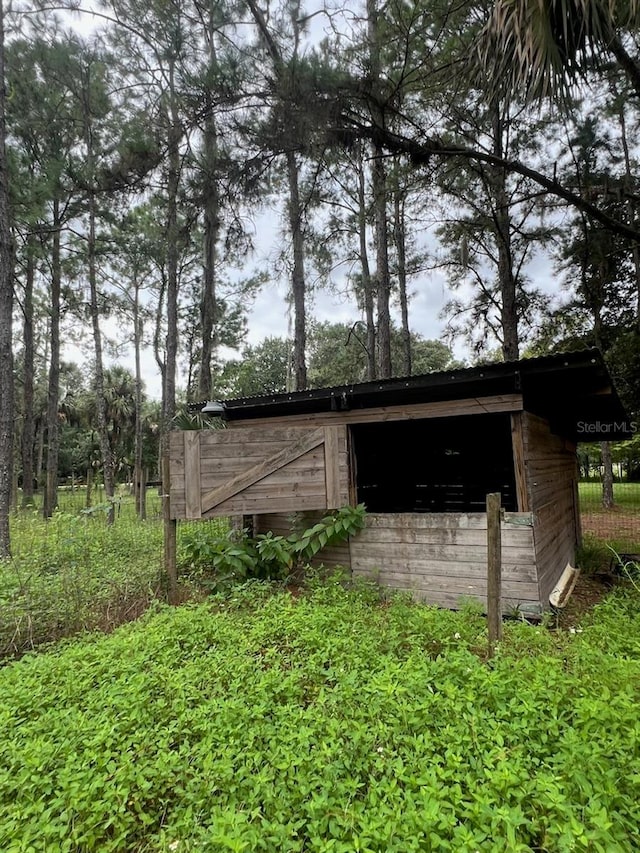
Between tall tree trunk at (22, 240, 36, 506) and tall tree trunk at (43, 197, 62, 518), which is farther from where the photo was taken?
tall tree trunk at (22, 240, 36, 506)

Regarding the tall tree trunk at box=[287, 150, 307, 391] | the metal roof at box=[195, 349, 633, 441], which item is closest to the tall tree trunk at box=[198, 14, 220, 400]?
the tall tree trunk at box=[287, 150, 307, 391]

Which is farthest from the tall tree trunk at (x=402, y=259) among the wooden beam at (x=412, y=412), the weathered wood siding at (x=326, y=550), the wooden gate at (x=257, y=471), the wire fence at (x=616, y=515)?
the wooden gate at (x=257, y=471)

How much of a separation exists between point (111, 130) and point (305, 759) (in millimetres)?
10358

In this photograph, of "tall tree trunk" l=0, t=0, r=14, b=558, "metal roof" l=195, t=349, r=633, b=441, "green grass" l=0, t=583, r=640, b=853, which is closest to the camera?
"green grass" l=0, t=583, r=640, b=853

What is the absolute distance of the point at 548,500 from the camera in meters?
5.16

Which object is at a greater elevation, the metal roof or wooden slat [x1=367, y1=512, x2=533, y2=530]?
the metal roof

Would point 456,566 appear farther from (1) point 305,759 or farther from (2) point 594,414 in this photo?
(2) point 594,414

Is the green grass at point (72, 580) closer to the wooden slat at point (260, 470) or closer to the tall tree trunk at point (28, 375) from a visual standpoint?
the wooden slat at point (260, 470)

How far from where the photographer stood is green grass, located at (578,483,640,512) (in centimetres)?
1304

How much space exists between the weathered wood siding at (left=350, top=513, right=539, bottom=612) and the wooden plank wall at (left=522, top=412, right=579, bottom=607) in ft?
0.68

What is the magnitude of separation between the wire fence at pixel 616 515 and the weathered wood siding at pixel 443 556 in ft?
17.4

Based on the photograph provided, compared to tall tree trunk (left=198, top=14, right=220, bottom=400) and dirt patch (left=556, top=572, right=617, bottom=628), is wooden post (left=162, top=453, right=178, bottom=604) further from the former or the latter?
Answer: tall tree trunk (left=198, top=14, right=220, bottom=400)

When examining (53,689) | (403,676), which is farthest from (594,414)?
(53,689)

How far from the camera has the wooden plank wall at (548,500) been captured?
13.9 feet
